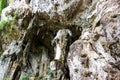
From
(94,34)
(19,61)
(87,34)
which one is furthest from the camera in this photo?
(19,61)

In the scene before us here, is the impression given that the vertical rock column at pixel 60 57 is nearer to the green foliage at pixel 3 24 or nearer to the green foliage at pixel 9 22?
the green foliage at pixel 9 22

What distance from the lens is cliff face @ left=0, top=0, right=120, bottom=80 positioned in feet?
21.0

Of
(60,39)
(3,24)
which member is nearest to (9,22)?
(3,24)

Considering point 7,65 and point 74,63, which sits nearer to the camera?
point 74,63

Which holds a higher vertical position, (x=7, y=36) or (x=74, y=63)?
(x=7, y=36)

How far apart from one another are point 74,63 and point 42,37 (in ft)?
14.8

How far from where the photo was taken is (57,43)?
1000cm

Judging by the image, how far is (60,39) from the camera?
996 cm

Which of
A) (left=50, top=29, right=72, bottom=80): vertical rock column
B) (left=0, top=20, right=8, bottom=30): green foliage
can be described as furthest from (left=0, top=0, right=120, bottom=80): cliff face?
(left=0, top=20, right=8, bottom=30): green foliage

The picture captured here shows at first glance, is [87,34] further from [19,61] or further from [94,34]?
[19,61]

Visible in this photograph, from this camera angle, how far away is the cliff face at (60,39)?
21.0 ft

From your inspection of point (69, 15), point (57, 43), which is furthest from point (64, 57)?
point (69, 15)

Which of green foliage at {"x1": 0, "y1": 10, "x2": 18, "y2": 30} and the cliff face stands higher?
green foliage at {"x1": 0, "y1": 10, "x2": 18, "y2": 30}

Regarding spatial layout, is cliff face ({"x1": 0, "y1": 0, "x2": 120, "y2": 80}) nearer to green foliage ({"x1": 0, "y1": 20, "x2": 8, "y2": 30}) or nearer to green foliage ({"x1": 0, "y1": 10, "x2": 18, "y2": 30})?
green foliage ({"x1": 0, "y1": 10, "x2": 18, "y2": 30})
